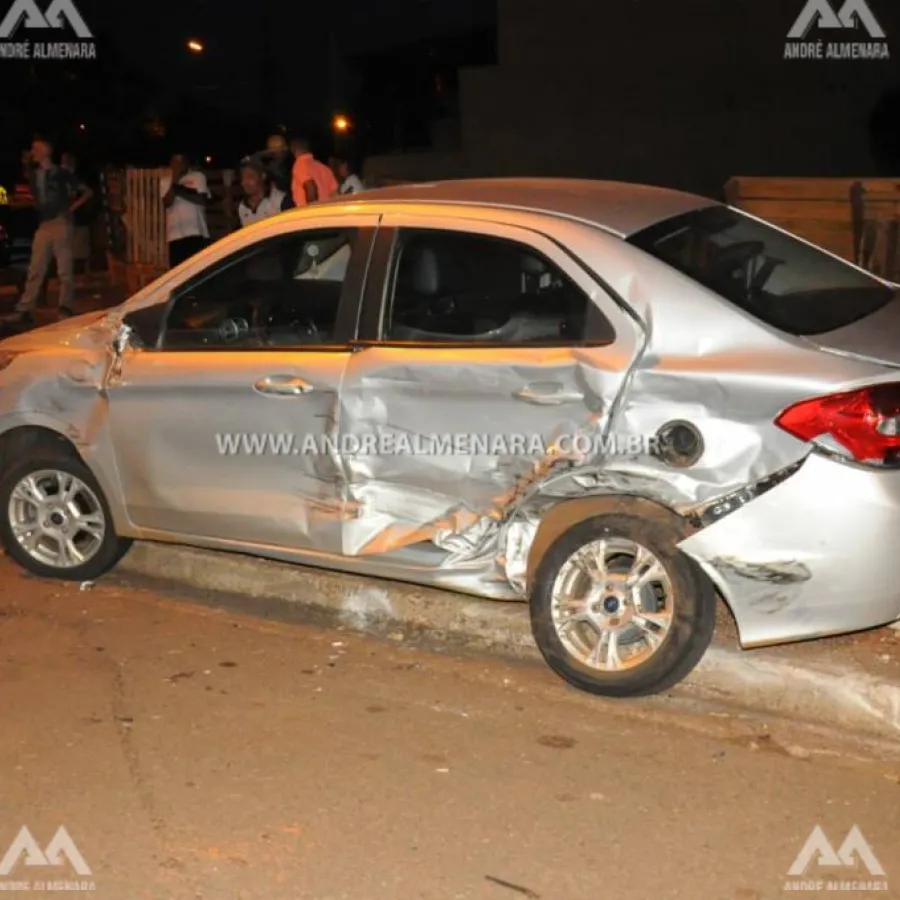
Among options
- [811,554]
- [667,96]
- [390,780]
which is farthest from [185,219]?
[811,554]

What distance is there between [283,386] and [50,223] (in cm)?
911

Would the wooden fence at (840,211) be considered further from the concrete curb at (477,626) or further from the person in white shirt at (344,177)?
the concrete curb at (477,626)

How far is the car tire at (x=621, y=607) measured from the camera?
4.88 m

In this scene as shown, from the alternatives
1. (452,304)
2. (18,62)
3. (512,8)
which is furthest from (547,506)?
(18,62)

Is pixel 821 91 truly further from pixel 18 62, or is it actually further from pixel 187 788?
pixel 18 62

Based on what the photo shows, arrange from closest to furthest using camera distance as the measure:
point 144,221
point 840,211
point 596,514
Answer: point 596,514, point 840,211, point 144,221

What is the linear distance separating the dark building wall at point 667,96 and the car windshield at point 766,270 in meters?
9.64

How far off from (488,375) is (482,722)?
125 cm

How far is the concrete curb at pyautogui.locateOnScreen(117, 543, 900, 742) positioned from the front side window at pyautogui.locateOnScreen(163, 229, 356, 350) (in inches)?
→ 44.0

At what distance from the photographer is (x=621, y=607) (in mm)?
5039

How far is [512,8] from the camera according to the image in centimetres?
1605

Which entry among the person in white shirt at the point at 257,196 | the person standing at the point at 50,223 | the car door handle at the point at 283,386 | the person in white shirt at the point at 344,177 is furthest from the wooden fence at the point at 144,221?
the car door handle at the point at 283,386

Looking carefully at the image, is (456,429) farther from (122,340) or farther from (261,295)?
(122,340)

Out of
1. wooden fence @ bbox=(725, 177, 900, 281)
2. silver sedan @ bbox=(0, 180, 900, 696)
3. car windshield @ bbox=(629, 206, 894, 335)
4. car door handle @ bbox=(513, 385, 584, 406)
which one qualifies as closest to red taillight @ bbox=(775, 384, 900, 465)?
silver sedan @ bbox=(0, 180, 900, 696)
